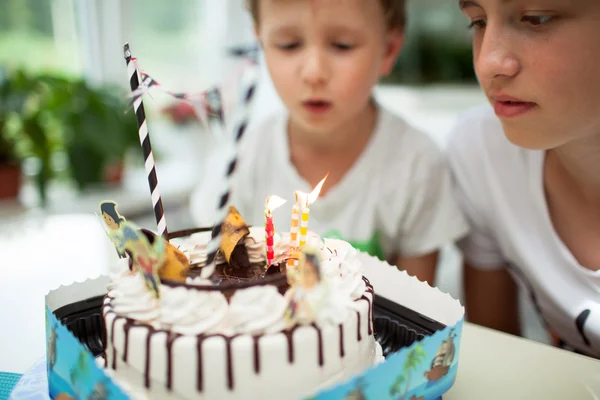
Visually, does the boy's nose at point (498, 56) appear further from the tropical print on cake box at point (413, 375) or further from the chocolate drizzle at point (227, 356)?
the chocolate drizzle at point (227, 356)

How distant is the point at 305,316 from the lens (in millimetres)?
724

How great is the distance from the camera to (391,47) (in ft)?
4.66

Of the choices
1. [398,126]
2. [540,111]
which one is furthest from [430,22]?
[540,111]

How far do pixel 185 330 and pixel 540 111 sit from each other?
0.67m

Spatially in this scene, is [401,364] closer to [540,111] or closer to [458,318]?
[458,318]

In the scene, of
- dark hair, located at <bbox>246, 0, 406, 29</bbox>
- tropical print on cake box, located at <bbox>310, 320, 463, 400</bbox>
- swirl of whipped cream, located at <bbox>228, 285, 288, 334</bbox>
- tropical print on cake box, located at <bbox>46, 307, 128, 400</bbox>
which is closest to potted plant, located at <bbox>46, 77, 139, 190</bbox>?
dark hair, located at <bbox>246, 0, 406, 29</bbox>

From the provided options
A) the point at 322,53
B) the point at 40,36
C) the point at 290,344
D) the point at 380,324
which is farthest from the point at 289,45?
the point at 40,36

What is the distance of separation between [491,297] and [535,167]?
0.43 meters

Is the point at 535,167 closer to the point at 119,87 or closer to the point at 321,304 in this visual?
the point at 321,304

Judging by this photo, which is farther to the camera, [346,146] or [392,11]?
[346,146]

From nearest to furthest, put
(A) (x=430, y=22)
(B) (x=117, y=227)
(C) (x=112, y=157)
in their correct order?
(B) (x=117, y=227)
(C) (x=112, y=157)
(A) (x=430, y=22)

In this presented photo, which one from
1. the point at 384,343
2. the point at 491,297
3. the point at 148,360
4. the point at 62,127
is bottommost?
the point at 491,297

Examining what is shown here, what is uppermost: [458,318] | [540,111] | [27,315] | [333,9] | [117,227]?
[333,9]

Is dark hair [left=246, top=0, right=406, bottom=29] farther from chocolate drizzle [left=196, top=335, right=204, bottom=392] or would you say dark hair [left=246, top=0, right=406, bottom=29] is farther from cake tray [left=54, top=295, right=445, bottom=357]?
chocolate drizzle [left=196, top=335, right=204, bottom=392]
